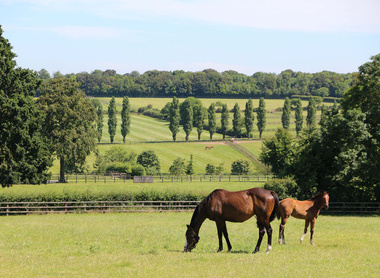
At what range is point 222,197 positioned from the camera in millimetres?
18094

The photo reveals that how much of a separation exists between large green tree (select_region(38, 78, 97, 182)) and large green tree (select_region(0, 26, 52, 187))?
20280mm

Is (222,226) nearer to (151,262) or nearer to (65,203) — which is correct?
(151,262)

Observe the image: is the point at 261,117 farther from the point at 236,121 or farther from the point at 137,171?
the point at 137,171

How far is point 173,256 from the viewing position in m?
16.9

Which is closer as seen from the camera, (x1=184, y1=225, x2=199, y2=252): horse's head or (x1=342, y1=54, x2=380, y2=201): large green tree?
(x1=184, y1=225, x2=199, y2=252): horse's head

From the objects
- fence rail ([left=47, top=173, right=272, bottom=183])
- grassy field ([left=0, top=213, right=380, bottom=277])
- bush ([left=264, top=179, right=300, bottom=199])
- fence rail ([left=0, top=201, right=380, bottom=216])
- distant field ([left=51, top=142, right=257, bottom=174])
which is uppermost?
grassy field ([left=0, top=213, right=380, bottom=277])

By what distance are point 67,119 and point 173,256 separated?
52.7m

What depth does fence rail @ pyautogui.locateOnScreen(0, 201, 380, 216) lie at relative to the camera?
40.1 metres

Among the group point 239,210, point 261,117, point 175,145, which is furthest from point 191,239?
point 261,117

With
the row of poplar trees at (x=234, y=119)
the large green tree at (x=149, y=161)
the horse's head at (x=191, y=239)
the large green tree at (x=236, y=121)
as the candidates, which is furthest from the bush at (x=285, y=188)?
the large green tree at (x=236, y=121)

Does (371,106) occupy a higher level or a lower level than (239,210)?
higher

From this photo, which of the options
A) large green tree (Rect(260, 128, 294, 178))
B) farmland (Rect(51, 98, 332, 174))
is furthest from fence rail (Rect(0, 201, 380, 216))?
Result: farmland (Rect(51, 98, 332, 174))

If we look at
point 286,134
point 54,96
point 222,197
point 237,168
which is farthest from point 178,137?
point 222,197

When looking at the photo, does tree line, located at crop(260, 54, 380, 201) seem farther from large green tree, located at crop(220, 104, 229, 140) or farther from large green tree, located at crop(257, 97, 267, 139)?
large green tree, located at crop(220, 104, 229, 140)
